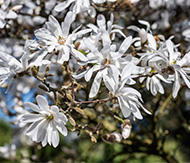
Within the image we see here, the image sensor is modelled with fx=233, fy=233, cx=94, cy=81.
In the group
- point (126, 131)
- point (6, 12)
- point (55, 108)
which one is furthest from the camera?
point (6, 12)

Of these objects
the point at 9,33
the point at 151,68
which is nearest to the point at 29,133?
the point at 151,68

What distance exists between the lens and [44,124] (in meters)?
0.60

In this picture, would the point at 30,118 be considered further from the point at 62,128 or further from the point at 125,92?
the point at 125,92

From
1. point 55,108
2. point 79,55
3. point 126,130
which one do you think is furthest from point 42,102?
point 126,130

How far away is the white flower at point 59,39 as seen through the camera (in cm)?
60

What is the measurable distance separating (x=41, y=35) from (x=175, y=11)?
3.99 feet

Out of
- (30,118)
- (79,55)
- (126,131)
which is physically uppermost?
(79,55)

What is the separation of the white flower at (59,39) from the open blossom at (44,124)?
0.13 m

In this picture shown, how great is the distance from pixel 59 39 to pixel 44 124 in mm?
228

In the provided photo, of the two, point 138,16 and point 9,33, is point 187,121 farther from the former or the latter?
point 9,33

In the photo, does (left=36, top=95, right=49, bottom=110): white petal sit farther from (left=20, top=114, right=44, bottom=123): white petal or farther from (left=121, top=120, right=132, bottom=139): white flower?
(left=121, top=120, right=132, bottom=139): white flower

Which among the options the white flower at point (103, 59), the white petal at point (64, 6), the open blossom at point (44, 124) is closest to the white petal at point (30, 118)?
the open blossom at point (44, 124)

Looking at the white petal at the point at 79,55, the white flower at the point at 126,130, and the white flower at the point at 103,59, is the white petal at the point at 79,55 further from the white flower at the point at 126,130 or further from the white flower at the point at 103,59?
the white flower at the point at 126,130

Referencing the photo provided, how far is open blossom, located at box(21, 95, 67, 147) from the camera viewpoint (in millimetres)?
570
